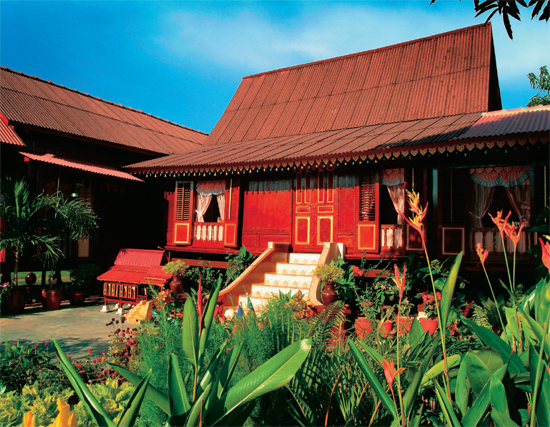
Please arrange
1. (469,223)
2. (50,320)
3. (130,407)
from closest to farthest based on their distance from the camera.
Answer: (130,407)
(50,320)
(469,223)

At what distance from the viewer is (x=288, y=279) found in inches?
369

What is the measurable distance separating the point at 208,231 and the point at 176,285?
2.62m

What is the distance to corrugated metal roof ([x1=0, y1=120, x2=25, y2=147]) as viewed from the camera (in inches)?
408

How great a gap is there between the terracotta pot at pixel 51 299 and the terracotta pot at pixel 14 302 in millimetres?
602

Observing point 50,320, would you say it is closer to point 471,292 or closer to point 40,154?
point 40,154

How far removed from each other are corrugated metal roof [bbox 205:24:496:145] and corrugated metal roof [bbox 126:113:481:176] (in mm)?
606

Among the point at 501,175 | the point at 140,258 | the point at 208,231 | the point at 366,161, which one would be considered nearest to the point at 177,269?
the point at 140,258

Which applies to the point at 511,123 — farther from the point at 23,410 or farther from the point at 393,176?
the point at 23,410

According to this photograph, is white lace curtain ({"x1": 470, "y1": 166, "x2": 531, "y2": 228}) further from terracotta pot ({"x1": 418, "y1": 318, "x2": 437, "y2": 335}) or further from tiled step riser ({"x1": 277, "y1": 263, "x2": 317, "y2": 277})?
tiled step riser ({"x1": 277, "y1": 263, "x2": 317, "y2": 277})

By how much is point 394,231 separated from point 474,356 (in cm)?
825

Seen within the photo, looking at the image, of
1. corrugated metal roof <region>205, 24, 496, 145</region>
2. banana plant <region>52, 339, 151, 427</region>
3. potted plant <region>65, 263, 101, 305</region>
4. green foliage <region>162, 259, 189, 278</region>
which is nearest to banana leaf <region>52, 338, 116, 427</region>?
banana plant <region>52, 339, 151, 427</region>

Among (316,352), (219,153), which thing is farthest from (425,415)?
(219,153)

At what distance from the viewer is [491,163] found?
8969 mm

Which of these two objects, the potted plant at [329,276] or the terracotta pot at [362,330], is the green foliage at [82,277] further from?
the terracotta pot at [362,330]
